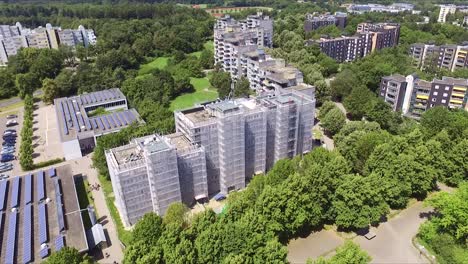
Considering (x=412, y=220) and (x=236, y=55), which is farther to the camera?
(x=236, y=55)

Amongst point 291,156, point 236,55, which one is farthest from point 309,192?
point 236,55

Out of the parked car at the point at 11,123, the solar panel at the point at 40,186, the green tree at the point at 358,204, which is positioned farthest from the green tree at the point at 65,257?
the parked car at the point at 11,123

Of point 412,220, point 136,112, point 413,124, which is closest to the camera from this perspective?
point 412,220

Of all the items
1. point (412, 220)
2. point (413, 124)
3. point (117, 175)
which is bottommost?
point (412, 220)

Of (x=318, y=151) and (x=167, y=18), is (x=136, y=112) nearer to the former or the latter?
(x=318, y=151)

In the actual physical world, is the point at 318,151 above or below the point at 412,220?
above

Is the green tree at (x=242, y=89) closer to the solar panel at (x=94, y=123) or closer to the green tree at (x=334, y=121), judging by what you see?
A: the green tree at (x=334, y=121)

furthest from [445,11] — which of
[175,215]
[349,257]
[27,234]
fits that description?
[27,234]
